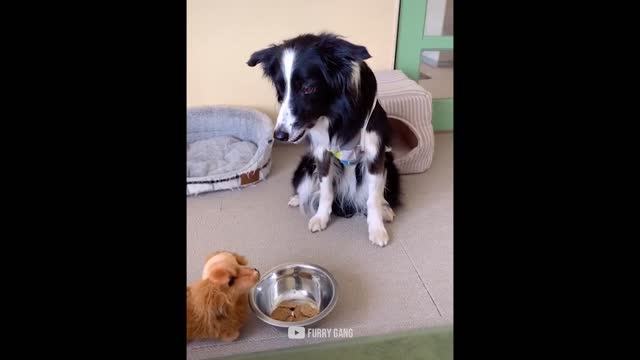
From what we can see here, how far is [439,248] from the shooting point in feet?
5.56

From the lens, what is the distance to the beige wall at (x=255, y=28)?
88.6 inches

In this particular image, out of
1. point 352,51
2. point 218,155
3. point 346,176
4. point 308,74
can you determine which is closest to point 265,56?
point 308,74

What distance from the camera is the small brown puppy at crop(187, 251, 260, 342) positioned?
3.92ft

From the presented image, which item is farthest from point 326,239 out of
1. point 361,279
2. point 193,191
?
point 193,191

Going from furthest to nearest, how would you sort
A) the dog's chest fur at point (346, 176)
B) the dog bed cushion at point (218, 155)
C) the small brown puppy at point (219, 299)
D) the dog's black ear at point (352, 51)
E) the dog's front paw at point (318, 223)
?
1. the dog bed cushion at point (218, 155)
2. the dog's front paw at point (318, 223)
3. the dog's chest fur at point (346, 176)
4. the dog's black ear at point (352, 51)
5. the small brown puppy at point (219, 299)

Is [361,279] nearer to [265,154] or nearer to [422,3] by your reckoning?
[265,154]

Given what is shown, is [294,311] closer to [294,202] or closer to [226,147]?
[294,202]

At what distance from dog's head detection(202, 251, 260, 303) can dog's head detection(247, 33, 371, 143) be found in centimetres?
48

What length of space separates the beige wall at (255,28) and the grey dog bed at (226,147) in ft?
0.60

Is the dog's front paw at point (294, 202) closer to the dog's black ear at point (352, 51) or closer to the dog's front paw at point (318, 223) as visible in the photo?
the dog's front paw at point (318, 223)

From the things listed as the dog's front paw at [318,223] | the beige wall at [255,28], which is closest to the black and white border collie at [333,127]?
the dog's front paw at [318,223]

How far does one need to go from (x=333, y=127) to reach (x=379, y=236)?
508 millimetres

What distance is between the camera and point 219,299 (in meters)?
1.18

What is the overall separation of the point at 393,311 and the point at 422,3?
176 centimetres
